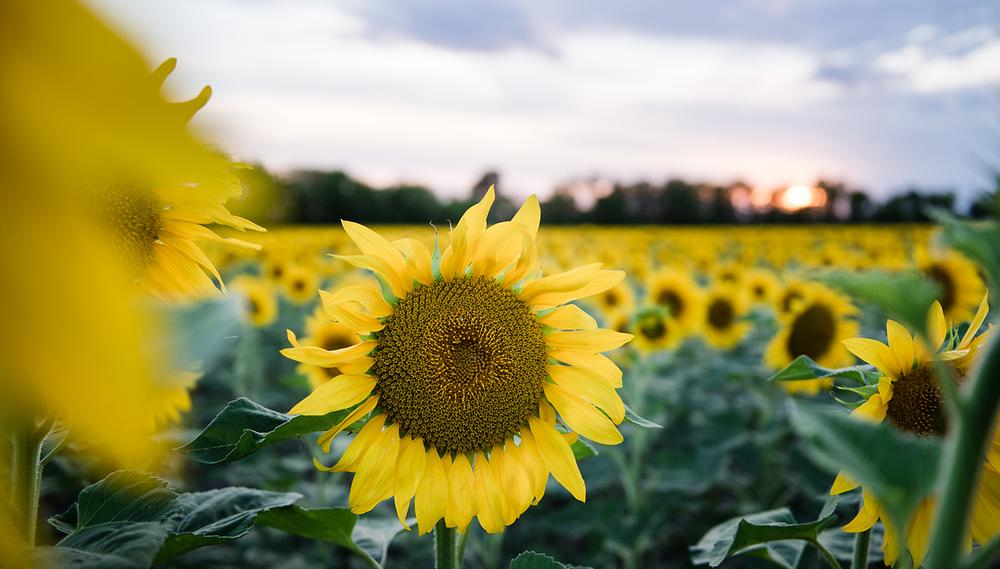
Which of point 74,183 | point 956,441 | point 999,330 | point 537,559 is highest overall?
point 74,183

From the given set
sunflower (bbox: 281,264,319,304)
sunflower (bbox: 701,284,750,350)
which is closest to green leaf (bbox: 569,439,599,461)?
sunflower (bbox: 701,284,750,350)

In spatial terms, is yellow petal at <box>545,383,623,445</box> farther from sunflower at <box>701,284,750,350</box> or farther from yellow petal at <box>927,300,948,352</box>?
sunflower at <box>701,284,750,350</box>

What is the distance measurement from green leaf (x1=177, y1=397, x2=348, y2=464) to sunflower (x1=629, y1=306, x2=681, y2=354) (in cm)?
406

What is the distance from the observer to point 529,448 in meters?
1.21

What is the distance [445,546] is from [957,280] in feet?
18.9

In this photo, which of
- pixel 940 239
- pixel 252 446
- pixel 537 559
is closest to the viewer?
pixel 940 239

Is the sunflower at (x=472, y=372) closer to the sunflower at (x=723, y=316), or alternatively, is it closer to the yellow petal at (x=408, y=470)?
the yellow petal at (x=408, y=470)

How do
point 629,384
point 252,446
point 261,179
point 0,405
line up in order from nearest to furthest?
point 0,405 → point 261,179 → point 252,446 → point 629,384

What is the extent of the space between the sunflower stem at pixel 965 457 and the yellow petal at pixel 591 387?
0.54 metres

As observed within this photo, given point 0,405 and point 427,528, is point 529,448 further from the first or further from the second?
point 0,405

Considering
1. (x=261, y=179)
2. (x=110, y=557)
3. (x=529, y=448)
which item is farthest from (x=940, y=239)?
(x=110, y=557)

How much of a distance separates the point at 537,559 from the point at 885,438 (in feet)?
2.12

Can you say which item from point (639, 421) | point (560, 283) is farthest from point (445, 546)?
point (560, 283)

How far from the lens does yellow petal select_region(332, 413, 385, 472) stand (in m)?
1.11
